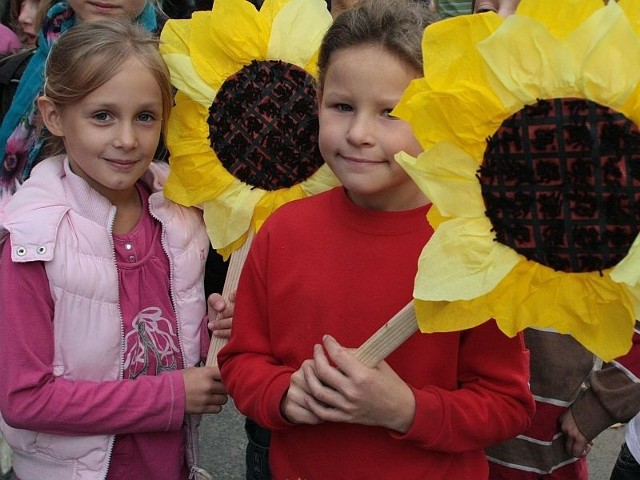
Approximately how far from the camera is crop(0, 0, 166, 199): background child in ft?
6.80

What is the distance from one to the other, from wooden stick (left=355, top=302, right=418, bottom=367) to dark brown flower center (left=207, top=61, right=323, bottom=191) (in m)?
0.55

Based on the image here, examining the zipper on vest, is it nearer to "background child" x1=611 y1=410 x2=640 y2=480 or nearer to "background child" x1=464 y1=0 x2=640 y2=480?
"background child" x1=464 y1=0 x2=640 y2=480

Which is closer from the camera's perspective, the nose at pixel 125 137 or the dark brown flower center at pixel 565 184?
the dark brown flower center at pixel 565 184

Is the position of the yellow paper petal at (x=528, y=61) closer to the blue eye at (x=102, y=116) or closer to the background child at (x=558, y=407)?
the background child at (x=558, y=407)

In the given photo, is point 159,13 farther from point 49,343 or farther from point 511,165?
point 511,165

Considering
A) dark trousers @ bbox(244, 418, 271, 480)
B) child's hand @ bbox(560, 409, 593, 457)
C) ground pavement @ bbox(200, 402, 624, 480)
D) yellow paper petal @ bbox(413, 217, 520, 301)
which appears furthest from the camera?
ground pavement @ bbox(200, 402, 624, 480)

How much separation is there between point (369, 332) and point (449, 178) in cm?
35

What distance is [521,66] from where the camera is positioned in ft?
3.82

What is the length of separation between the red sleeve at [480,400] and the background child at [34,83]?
1.20 metres

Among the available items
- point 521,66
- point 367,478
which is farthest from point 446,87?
point 367,478

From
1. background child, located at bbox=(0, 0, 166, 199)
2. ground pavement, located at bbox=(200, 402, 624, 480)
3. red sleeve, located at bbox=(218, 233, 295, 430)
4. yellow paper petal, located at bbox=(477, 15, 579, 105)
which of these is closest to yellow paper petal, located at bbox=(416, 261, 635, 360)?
yellow paper petal, located at bbox=(477, 15, 579, 105)

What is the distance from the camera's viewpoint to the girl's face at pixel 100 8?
2061mm

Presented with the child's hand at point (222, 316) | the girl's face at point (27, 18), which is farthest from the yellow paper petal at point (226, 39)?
the girl's face at point (27, 18)

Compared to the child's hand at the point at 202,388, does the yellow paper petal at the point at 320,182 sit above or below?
above
